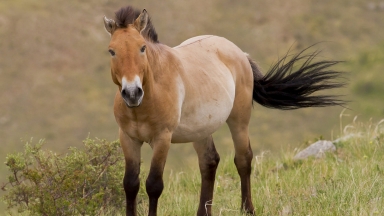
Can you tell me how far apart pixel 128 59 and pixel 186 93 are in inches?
36.3

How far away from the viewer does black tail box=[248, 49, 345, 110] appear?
6.58m

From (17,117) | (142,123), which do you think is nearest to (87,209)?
(142,123)

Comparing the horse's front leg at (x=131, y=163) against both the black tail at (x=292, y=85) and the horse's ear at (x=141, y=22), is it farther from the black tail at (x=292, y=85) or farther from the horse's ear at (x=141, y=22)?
the black tail at (x=292, y=85)

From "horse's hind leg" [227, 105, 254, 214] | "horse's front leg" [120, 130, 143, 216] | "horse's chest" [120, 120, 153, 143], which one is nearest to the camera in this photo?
"horse's chest" [120, 120, 153, 143]

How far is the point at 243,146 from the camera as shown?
20.0 feet

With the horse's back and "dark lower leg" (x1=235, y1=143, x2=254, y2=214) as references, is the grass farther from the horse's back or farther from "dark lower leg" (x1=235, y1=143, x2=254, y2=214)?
the horse's back

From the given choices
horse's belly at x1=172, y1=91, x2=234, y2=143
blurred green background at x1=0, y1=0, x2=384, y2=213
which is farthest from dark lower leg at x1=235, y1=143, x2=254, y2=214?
blurred green background at x1=0, y1=0, x2=384, y2=213

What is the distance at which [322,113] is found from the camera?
42.7m

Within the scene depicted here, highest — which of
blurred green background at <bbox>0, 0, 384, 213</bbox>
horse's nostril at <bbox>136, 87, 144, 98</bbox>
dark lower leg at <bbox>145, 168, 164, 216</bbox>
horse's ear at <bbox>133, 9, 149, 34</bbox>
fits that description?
blurred green background at <bbox>0, 0, 384, 213</bbox>

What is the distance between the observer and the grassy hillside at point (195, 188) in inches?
203

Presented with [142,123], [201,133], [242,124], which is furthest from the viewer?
[242,124]

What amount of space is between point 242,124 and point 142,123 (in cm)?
153

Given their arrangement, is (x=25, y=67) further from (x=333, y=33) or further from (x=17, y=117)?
(x=333, y=33)

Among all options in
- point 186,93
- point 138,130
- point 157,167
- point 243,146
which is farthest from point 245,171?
point 138,130
